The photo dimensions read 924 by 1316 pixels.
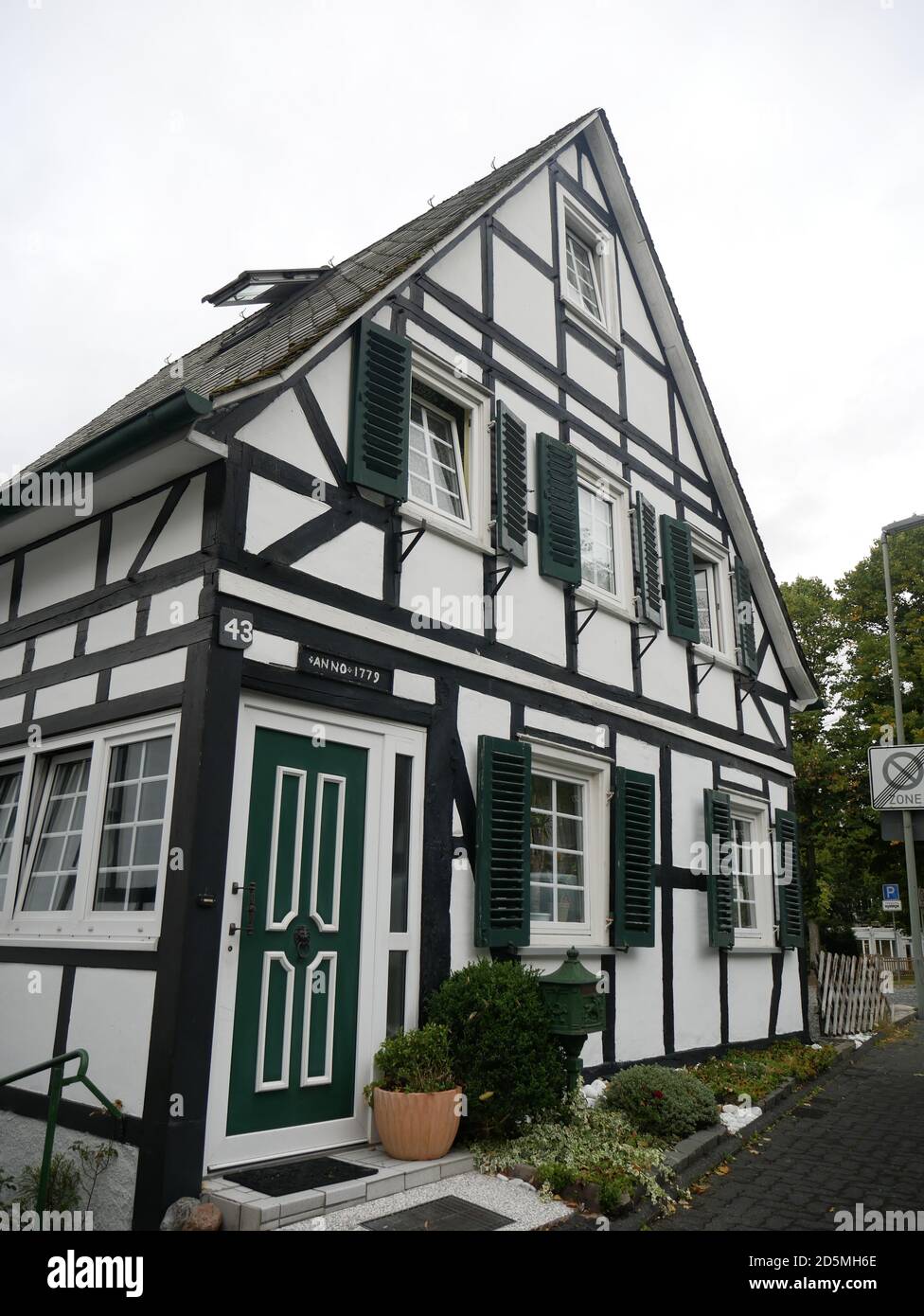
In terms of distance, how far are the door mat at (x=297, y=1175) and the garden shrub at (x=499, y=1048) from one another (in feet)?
2.73

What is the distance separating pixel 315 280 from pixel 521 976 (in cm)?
599

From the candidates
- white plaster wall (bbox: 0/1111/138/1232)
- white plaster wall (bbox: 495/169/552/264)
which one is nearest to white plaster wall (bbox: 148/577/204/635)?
white plaster wall (bbox: 0/1111/138/1232)

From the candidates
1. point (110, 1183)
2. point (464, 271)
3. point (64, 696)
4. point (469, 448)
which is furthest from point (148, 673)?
point (464, 271)

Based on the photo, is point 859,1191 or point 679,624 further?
point 679,624

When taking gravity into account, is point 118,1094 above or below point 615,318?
below

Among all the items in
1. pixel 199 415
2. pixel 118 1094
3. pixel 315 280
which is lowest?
pixel 118 1094

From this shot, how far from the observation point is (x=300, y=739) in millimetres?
5961

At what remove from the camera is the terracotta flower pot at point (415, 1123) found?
5543 mm

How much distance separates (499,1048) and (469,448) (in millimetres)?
4376

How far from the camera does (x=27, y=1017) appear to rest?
5.96 metres

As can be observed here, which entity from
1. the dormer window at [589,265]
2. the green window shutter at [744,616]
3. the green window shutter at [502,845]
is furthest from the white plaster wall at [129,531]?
the green window shutter at [744,616]

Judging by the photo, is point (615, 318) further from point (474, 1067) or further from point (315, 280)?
point (474, 1067)
